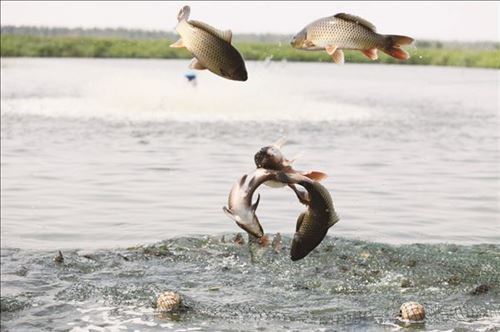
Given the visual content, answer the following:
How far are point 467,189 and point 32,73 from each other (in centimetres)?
5021

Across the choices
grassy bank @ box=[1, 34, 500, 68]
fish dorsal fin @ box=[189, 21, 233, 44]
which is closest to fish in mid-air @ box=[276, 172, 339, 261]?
fish dorsal fin @ box=[189, 21, 233, 44]

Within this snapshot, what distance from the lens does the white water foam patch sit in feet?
117

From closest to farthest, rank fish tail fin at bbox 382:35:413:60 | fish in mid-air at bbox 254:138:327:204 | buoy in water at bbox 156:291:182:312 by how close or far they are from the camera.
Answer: fish in mid-air at bbox 254:138:327:204 → fish tail fin at bbox 382:35:413:60 → buoy in water at bbox 156:291:182:312

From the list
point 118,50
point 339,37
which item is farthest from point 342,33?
point 118,50

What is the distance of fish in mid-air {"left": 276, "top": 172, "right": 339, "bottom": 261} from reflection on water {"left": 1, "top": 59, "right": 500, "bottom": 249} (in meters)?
9.71

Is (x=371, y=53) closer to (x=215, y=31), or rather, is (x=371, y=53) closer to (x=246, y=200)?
(x=215, y=31)

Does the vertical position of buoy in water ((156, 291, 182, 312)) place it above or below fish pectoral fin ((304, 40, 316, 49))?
below

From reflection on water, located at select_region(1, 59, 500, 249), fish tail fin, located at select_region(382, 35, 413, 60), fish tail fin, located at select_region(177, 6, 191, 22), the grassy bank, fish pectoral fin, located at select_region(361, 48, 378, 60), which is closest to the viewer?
fish tail fin, located at select_region(177, 6, 191, 22)

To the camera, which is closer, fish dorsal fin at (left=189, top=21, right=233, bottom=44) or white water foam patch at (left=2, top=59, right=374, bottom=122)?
fish dorsal fin at (left=189, top=21, right=233, bottom=44)

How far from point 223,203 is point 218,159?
5968 millimetres

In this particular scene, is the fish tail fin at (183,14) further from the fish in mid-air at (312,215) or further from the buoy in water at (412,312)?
the buoy in water at (412,312)

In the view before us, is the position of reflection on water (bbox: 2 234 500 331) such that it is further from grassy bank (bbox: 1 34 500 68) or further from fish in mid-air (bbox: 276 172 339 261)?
grassy bank (bbox: 1 34 500 68)

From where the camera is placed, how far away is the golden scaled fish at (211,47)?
19.6 feet

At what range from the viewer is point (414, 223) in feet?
57.2
